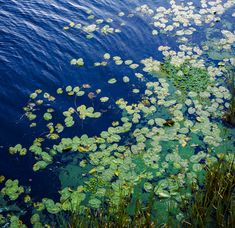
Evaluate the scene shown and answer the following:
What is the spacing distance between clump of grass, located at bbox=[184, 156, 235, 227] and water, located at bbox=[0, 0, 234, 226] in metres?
1.92

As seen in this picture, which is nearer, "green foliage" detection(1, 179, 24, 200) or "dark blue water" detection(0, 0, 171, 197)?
"green foliage" detection(1, 179, 24, 200)

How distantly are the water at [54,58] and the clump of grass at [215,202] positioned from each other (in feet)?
6.30

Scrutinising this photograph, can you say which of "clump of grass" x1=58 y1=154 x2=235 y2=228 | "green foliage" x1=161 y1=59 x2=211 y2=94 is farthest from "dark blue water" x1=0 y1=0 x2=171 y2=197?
"clump of grass" x1=58 y1=154 x2=235 y2=228

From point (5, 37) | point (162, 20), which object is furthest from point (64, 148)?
point (162, 20)

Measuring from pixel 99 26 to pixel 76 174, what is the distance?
4275 mm

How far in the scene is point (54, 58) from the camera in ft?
23.5

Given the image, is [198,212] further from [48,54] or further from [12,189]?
[48,54]

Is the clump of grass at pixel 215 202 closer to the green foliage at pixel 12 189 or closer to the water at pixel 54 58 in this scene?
the water at pixel 54 58

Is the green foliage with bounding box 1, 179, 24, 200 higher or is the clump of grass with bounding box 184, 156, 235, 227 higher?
the clump of grass with bounding box 184, 156, 235, 227

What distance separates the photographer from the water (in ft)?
17.9

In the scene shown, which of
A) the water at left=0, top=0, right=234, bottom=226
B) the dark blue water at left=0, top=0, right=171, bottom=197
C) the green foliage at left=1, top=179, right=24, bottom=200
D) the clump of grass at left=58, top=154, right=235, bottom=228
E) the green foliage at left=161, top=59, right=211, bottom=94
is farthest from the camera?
the green foliage at left=161, top=59, right=211, bottom=94

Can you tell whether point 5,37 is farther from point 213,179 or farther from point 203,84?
point 213,179

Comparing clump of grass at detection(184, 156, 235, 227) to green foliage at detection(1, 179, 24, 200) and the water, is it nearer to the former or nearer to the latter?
the water

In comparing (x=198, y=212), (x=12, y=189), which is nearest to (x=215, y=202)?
(x=198, y=212)
